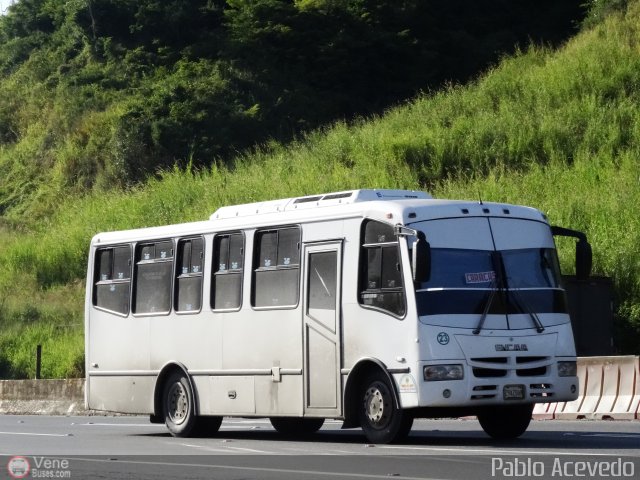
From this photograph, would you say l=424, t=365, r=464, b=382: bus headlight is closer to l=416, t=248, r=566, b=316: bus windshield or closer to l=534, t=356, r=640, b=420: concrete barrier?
l=416, t=248, r=566, b=316: bus windshield

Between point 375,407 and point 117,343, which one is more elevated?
point 117,343

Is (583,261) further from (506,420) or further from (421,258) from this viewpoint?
(421,258)

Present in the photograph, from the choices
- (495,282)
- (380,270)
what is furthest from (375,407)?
(495,282)

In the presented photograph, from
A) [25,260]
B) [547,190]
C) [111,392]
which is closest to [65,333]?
[25,260]

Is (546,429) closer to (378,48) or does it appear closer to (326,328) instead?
(326,328)

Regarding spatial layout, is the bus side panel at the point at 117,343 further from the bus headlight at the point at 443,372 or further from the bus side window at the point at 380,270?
the bus headlight at the point at 443,372

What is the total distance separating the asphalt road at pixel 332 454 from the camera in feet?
39.0

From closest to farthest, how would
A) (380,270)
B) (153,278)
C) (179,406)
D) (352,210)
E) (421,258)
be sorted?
(421,258) < (380,270) < (352,210) < (179,406) < (153,278)

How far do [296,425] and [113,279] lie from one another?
3.90 m

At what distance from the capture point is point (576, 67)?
4544 cm

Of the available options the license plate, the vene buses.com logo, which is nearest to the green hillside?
the license plate

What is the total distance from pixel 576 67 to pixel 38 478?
119 feet

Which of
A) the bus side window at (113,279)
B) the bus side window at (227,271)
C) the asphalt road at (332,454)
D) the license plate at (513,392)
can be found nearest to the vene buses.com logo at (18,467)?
the asphalt road at (332,454)

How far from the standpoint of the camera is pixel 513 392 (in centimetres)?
1509
